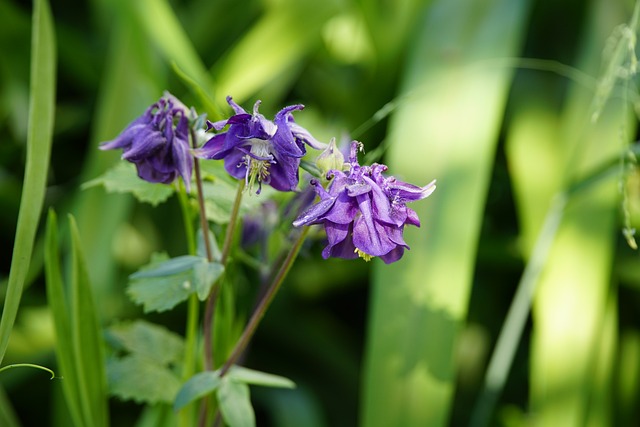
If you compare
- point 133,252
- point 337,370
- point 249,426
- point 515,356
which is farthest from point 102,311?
point 515,356

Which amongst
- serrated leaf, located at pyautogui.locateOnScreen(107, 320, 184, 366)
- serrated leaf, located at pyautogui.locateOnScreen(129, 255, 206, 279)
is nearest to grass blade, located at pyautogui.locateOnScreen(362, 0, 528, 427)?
serrated leaf, located at pyautogui.locateOnScreen(107, 320, 184, 366)

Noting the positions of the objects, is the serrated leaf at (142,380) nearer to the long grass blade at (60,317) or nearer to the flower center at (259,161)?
the long grass blade at (60,317)

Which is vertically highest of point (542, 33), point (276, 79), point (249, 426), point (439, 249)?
point (542, 33)

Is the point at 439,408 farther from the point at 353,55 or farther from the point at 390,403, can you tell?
the point at 353,55

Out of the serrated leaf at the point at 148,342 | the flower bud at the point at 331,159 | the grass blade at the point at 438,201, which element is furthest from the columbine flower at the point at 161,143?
the grass blade at the point at 438,201

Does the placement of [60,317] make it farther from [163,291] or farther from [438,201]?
[438,201]

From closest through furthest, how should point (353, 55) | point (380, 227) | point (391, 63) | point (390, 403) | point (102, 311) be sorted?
1. point (380, 227)
2. point (390, 403)
3. point (102, 311)
4. point (391, 63)
5. point (353, 55)
